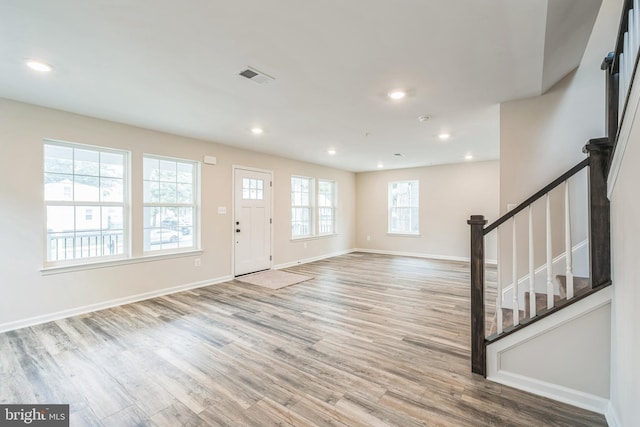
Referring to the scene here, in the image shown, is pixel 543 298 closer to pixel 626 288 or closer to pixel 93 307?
pixel 626 288

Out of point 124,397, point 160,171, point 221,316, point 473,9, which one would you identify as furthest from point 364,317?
point 160,171

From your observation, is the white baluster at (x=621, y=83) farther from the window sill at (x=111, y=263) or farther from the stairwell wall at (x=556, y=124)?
the window sill at (x=111, y=263)

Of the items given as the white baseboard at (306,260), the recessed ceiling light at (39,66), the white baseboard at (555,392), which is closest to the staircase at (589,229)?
the white baseboard at (555,392)

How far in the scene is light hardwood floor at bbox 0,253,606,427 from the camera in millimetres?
1786

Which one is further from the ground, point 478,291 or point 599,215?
point 599,215

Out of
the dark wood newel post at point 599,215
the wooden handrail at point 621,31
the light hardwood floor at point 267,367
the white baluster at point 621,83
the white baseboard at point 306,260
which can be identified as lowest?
the light hardwood floor at point 267,367

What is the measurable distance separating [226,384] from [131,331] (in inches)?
62.9

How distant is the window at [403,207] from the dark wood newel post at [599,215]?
600 centimetres

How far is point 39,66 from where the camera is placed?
7.68 ft

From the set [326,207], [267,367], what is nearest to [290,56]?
[267,367]

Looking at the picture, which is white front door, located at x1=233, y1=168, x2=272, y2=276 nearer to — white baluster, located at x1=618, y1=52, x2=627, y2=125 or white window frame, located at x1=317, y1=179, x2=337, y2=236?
white window frame, located at x1=317, y1=179, x2=337, y2=236

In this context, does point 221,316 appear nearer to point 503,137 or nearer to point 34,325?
point 34,325

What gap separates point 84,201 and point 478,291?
455 centimetres

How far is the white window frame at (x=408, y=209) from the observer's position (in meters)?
7.75
